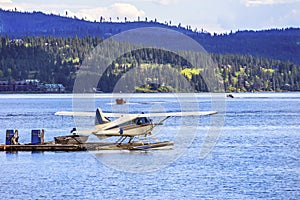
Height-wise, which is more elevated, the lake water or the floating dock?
the floating dock

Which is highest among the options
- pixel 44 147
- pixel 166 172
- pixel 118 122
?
pixel 118 122

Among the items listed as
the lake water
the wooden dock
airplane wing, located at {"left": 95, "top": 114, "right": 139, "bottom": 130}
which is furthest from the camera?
airplane wing, located at {"left": 95, "top": 114, "right": 139, "bottom": 130}

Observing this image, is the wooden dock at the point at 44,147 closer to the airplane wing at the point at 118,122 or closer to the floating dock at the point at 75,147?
the floating dock at the point at 75,147

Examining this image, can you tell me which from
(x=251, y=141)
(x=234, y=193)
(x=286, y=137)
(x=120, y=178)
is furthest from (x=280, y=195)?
(x=286, y=137)

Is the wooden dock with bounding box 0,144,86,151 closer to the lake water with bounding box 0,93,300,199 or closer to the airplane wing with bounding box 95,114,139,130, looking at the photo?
the lake water with bounding box 0,93,300,199

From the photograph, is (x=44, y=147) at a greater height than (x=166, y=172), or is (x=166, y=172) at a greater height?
(x=44, y=147)

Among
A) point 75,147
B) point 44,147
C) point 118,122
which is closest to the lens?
point 75,147

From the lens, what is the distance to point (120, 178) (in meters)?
49.8

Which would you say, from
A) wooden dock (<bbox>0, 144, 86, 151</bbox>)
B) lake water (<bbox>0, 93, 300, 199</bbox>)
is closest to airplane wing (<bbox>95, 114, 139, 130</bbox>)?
lake water (<bbox>0, 93, 300, 199</bbox>)

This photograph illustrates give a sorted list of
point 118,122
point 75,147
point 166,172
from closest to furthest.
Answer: point 166,172
point 75,147
point 118,122

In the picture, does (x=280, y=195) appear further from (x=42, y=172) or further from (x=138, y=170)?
(x=42, y=172)

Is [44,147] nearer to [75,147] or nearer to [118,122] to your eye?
[75,147]

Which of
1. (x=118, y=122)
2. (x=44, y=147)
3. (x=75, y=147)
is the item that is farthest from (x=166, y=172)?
(x=44, y=147)

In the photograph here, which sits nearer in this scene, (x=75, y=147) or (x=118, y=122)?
(x=75, y=147)
